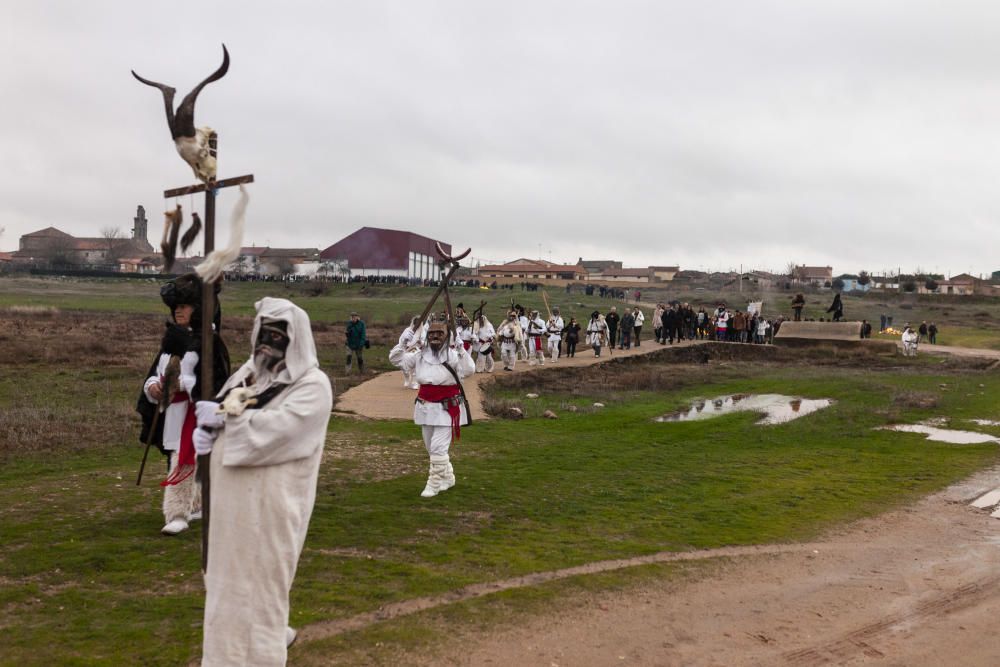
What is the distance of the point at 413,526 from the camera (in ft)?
27.1

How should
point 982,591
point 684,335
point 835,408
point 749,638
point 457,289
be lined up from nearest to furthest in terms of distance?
1. point 749,638
2. point 982,591
3. point 835,408
4. point 684,335
5. point 457,289

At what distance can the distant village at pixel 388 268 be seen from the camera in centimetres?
8106

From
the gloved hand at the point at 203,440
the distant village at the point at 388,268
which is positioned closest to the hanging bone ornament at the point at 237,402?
the gloved hand at the point at 203,440

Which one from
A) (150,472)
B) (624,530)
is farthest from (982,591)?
(150,472)

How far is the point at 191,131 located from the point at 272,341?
1344mm

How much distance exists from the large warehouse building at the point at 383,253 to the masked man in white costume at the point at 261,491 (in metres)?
76.5

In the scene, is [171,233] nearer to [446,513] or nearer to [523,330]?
[446,513]

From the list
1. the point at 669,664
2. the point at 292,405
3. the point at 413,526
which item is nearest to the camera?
the point at 292,405

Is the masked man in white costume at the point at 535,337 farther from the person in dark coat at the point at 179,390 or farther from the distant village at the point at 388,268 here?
the distant village at the point at 388,268

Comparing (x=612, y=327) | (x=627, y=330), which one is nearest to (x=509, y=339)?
(x=612, y=327)

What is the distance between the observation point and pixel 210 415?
4500 millimetres

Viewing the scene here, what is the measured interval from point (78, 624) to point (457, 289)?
63.7 meters

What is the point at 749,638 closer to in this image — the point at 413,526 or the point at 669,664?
the point at 669,664

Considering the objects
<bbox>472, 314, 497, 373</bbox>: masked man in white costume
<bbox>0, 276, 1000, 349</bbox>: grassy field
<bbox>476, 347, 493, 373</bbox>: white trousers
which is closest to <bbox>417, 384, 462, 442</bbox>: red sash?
<bbox>472, 314, 497, 373</bbox>: masked man in white costume
